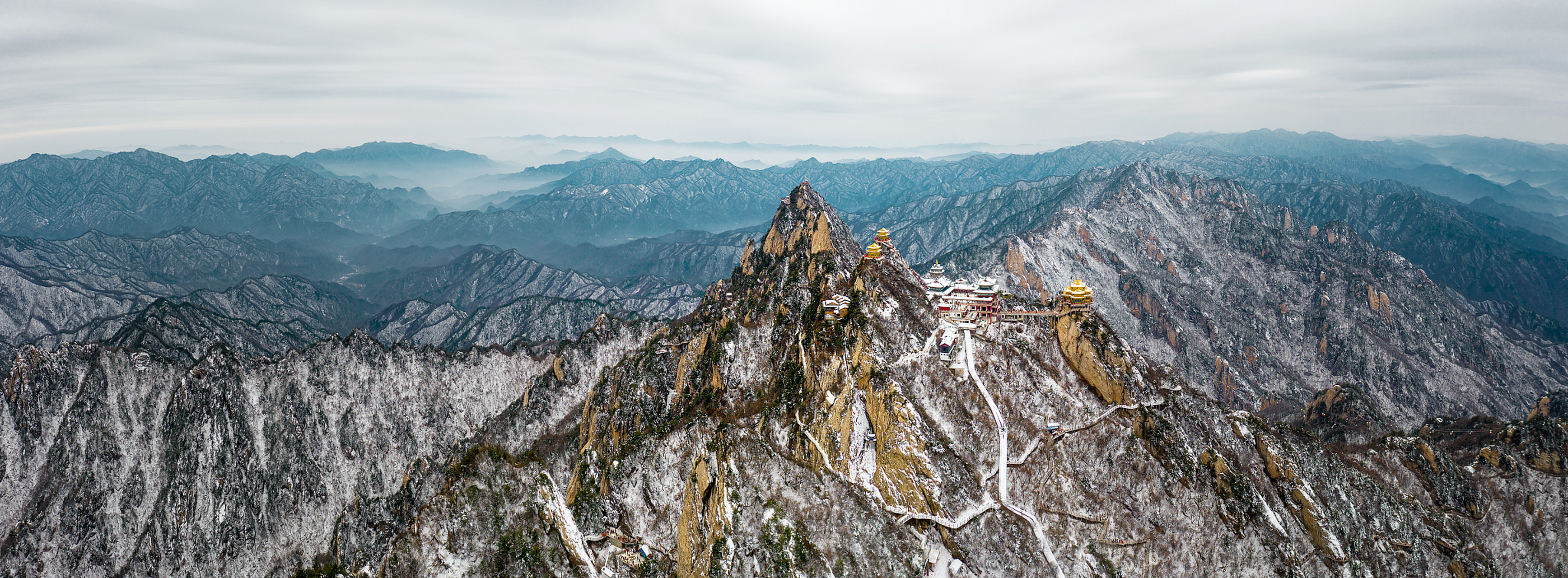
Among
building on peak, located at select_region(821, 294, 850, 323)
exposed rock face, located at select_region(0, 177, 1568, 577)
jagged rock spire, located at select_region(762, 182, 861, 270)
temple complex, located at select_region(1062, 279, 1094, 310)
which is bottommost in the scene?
exposed rock face, located at select_region(0, 177, 1568, 577)

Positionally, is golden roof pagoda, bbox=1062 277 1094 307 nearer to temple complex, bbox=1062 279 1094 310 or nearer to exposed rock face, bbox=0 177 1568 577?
temple complex, bbox=1062 279 1094 310

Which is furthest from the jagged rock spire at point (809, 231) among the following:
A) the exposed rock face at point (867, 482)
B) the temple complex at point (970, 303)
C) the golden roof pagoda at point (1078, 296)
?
the golden roof pagoda at point (1078, 296)

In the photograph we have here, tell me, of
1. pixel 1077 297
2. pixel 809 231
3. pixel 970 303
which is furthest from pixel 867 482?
pixel 809 231

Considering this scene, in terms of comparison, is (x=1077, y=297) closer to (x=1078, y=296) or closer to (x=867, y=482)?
(x=1078, y=296)

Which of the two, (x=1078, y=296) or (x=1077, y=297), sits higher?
(x=1078, y=296)

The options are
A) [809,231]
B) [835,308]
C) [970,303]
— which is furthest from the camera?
[809,231]

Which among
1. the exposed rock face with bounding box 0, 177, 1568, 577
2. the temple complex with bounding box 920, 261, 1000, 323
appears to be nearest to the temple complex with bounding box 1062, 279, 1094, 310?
the exposed rock face with bounding box 0, 177, 1568, 577

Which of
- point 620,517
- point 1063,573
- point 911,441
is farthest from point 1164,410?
point 620,517

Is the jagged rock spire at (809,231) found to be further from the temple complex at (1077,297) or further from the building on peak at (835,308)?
the temple complex at (1077,297)

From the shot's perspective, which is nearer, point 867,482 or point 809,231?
point 867,482
